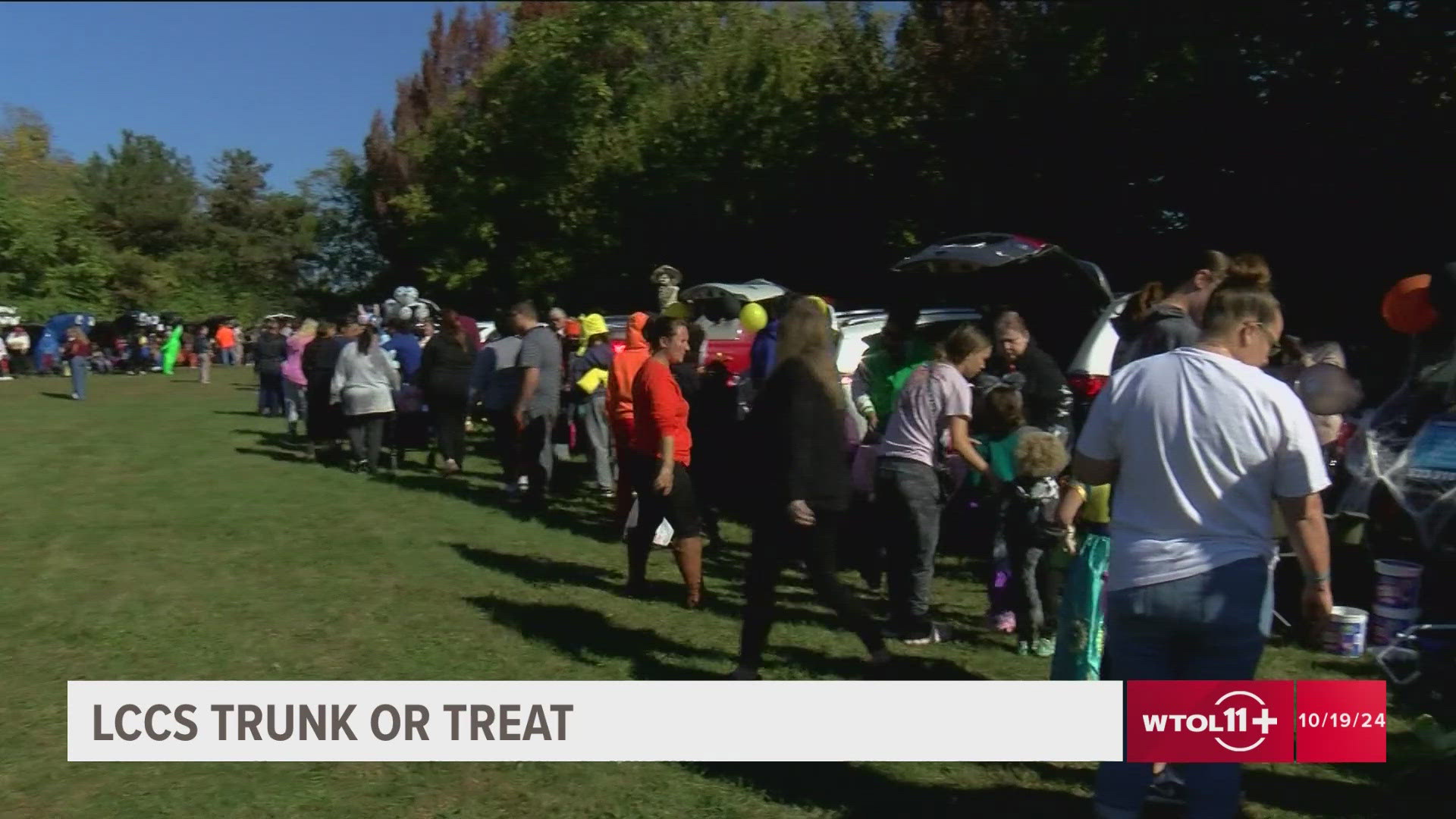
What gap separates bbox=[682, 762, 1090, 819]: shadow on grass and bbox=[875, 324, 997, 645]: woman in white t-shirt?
1823 mm

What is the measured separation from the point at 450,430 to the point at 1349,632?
8.78 meters

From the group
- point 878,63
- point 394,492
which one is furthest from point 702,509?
point 878,63

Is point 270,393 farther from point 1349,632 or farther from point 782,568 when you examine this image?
point 1349,632

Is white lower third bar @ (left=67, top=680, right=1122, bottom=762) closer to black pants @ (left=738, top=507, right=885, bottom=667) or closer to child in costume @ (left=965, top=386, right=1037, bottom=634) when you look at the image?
black pants @ (left=738, top=507, right=885, bottom=667)

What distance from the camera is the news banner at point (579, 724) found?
16.2 ft

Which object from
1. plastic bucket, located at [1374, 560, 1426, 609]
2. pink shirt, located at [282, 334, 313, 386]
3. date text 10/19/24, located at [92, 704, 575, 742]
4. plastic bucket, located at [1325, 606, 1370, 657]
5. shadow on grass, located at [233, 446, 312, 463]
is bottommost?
date text 10/19/24, located at [92, 704, 575, 742]

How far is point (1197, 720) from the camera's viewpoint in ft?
12.9

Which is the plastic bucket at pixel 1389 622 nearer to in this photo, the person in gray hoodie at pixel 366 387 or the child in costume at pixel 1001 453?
the child in costume at pixel 1001 453

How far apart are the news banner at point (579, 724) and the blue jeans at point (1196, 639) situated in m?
0.85

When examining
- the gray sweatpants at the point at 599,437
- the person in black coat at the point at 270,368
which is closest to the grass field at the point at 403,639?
the gray sweatpants at the point at 599,437

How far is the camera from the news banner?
495 centimetres

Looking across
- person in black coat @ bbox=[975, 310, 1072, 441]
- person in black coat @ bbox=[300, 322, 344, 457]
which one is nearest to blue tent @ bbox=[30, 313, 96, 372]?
person in black coat @ bbox=[300, 322, 344, 457]

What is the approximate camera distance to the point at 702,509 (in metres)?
10.3

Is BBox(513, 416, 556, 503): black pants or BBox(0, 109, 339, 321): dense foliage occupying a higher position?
BBox(0, 109, 339, 321): dense foliage
